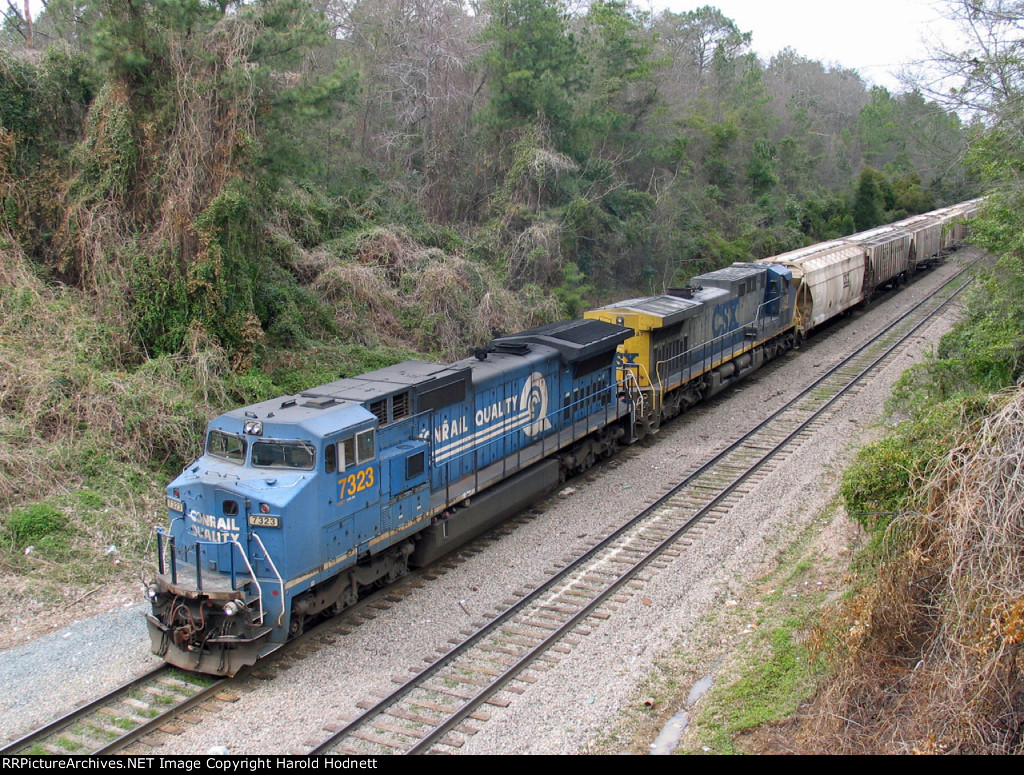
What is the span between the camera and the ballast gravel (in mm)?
8320

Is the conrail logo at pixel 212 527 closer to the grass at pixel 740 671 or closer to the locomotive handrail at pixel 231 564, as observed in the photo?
the locomotive handrail at pixel 231 564

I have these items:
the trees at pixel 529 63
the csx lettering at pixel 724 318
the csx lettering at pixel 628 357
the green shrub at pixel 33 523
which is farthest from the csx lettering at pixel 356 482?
the trees at pixel 529 63

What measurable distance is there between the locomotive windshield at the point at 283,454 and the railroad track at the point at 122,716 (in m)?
2.45

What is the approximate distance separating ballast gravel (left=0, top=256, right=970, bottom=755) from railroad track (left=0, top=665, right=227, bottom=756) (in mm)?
262

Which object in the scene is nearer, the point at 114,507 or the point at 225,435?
the point at 225,435

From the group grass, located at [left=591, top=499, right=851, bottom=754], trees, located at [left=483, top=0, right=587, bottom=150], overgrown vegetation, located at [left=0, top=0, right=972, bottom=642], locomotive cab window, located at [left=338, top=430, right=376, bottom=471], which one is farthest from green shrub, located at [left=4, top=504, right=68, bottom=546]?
trees, located at [left=483, top=0, right=587, bottom=150]

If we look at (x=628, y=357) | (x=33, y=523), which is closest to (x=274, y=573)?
(x=33, y=523)

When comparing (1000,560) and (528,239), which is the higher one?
(528,239)

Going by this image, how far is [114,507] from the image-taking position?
42.8 ft

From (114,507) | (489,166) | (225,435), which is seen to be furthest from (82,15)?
(489,166)

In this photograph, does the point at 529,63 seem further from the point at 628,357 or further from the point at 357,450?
the point at 357,450

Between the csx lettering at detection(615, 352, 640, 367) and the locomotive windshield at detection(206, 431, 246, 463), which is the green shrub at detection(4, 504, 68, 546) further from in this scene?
the csx lettering at detection(615, 352, 640, 367)

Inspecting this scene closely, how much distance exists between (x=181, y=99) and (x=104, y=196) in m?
2.56

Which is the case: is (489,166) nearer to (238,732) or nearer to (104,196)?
(104,196)
